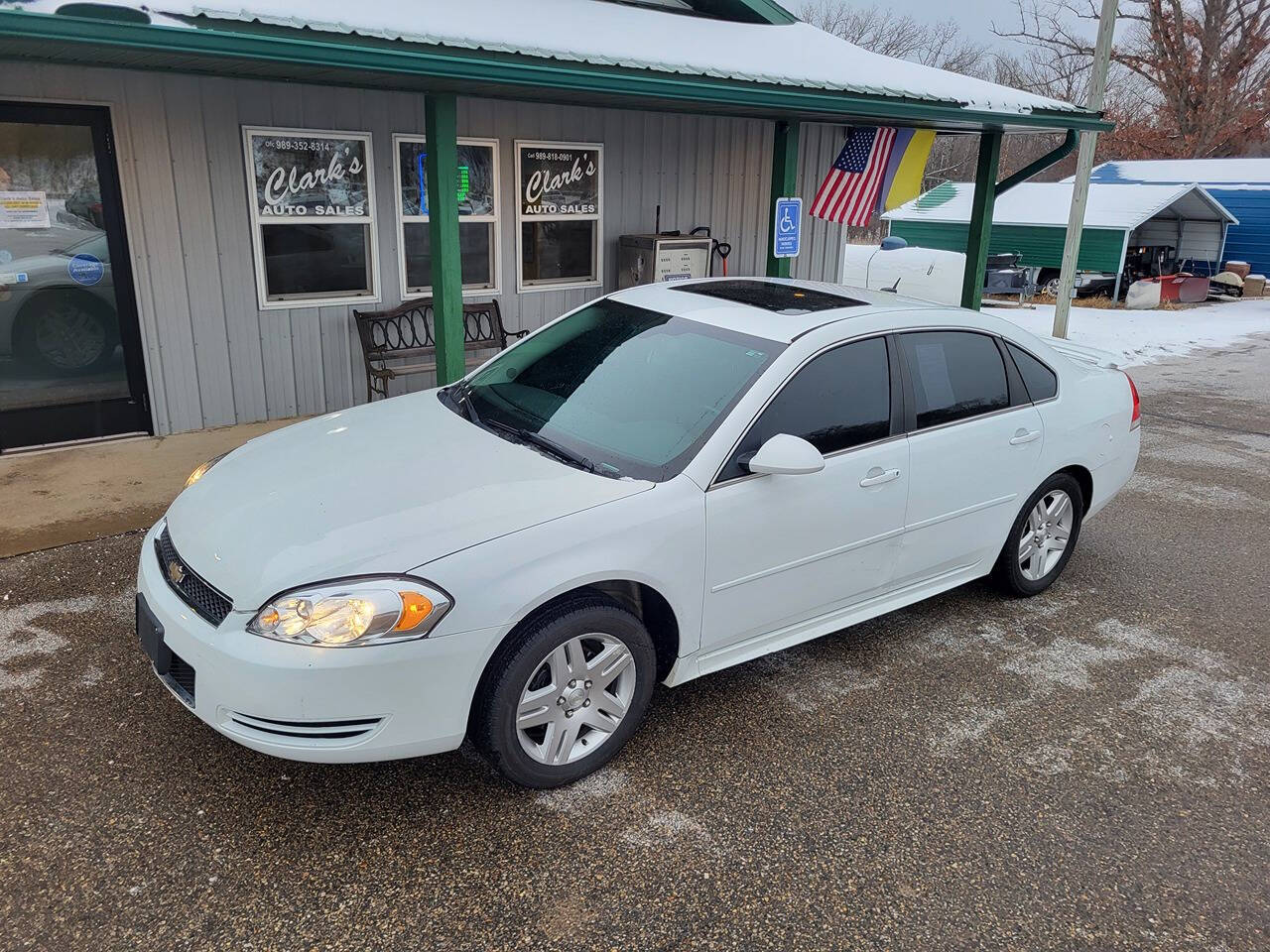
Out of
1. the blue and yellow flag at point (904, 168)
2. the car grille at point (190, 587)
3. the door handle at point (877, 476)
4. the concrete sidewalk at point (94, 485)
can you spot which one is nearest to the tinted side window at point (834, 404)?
the door handle at point (877, 476)

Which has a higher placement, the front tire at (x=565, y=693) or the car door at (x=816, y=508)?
the car door at (x=816, y=508)

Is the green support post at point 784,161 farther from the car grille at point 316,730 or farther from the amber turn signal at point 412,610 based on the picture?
the car grille at point 316,730

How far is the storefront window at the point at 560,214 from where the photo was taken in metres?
8.50

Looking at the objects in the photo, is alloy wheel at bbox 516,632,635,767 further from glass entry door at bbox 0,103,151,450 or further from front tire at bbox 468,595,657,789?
glass entry door at bbox 0,103,151,450

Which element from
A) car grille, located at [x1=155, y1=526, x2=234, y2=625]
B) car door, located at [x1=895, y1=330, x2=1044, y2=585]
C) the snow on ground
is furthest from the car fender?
the snow on ground

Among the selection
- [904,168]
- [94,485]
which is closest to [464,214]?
[94,485]

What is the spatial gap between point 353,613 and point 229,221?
5.23m

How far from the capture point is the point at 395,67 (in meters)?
4.85

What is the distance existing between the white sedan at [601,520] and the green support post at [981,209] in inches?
193

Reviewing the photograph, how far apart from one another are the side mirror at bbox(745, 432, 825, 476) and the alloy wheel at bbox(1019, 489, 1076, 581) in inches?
73.3

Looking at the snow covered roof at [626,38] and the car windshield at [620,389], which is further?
the snow covered roof at [626,38]

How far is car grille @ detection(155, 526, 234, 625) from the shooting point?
2.95m

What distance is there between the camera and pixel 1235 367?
12.7m

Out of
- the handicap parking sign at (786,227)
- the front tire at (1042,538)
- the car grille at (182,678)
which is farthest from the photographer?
the handicap parking sign at (786,227)
